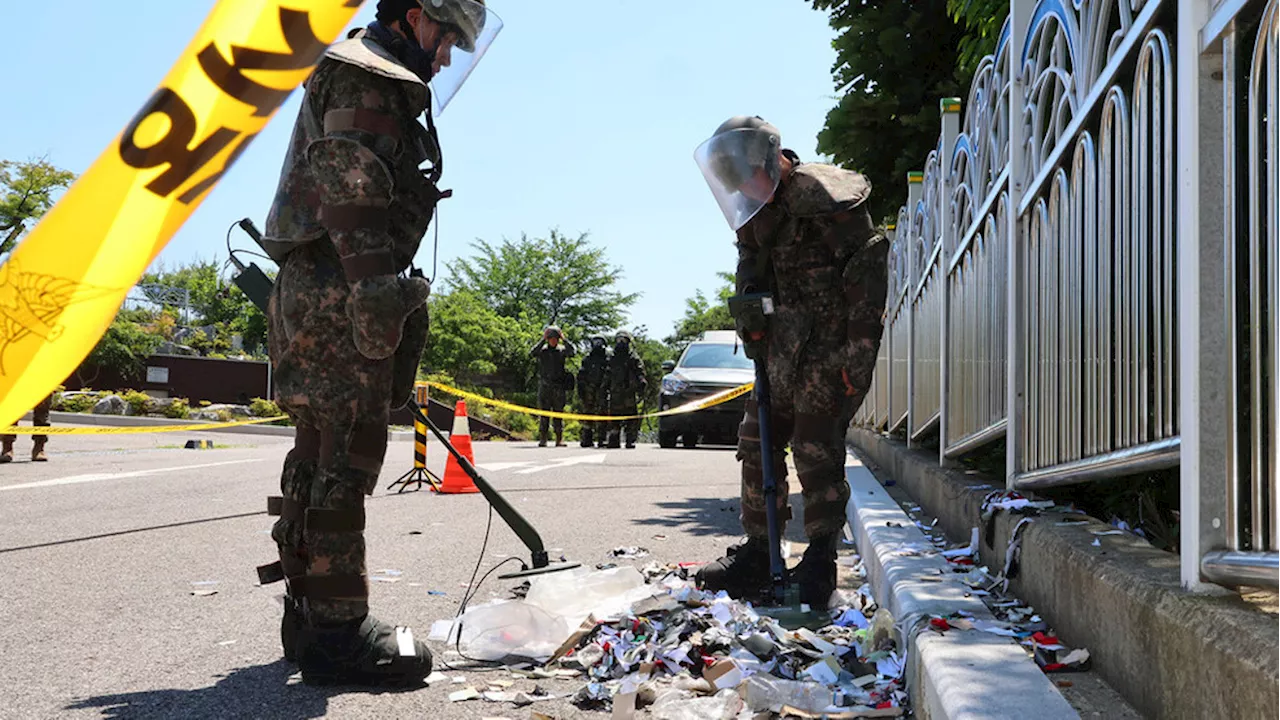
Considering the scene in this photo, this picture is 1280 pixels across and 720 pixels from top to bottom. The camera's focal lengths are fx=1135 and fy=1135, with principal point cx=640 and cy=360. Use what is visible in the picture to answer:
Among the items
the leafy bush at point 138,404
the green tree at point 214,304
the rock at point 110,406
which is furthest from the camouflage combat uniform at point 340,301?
the green tree at point 214,304

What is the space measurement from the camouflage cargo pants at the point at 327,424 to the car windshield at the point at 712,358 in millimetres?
15053

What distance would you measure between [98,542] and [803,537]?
3.77 meters

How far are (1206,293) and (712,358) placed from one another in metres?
16.9

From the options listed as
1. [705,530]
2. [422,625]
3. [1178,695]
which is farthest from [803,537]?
[1178,695]

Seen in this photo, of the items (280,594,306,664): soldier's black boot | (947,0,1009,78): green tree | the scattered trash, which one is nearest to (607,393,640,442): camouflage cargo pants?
(947,0,1009,78): green tree

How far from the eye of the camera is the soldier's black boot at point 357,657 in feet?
10.5

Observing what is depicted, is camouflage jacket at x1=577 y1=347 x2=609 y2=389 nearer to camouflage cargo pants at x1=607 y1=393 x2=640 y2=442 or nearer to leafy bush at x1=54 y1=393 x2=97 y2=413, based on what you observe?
camouflage cargo pants at x1=607 y1=393 x2=640 y2=442

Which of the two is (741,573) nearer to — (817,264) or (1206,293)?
(817,264)

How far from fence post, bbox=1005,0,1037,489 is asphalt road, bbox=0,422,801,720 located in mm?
1757

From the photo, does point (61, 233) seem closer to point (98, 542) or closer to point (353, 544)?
point (353, 544)

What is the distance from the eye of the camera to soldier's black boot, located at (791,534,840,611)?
168 inches

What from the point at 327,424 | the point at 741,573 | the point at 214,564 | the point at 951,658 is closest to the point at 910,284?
the point at 741,573

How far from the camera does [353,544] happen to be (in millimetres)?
3266

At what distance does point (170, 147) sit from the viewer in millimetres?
1254
